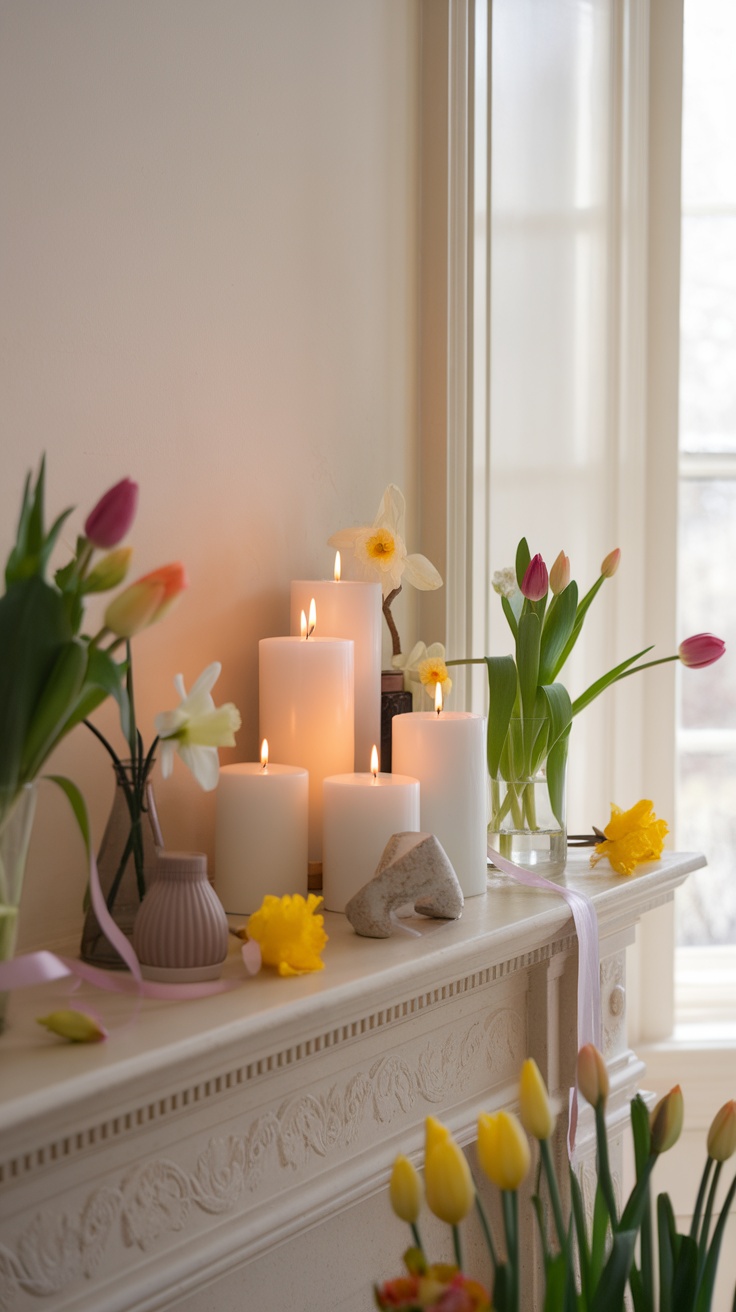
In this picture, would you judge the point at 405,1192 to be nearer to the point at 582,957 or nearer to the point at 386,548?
the point at 582,957

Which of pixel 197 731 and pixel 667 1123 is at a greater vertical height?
pixel 197 731

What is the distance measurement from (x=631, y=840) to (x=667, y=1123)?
0.51m

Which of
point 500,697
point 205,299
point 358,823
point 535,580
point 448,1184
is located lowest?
point 448,1184

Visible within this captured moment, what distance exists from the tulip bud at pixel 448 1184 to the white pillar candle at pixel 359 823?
455mm

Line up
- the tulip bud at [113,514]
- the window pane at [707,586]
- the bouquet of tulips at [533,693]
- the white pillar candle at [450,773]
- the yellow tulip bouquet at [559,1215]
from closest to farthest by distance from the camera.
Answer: the yellow tulip bouquet at [559,1215] → the tulip bud at [113,514] → the white pillar candle at [450,773] → the bouquet of tulips at [533,693] → the window pane at [707,586]

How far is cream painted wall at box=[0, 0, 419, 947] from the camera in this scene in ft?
3.06

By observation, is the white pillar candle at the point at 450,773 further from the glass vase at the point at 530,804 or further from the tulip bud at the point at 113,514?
the tulip bud at the point at 113,514

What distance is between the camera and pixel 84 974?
2.62 feet

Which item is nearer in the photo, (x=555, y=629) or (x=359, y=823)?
(x=359, y=823)

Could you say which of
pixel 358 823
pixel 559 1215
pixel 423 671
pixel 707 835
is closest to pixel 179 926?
pixel 358 823

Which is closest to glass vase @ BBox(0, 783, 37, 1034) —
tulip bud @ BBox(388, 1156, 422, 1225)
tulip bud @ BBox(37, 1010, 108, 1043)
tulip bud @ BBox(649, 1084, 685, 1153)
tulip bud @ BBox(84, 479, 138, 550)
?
tulip bud @ BBox(37, 1010, 108, 1043)

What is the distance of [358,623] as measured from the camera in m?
1.17

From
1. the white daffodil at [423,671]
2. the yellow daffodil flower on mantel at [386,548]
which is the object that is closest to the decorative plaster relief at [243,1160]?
the white daffodil at [423,671]

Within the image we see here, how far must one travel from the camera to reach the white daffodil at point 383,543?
120 centimetres
